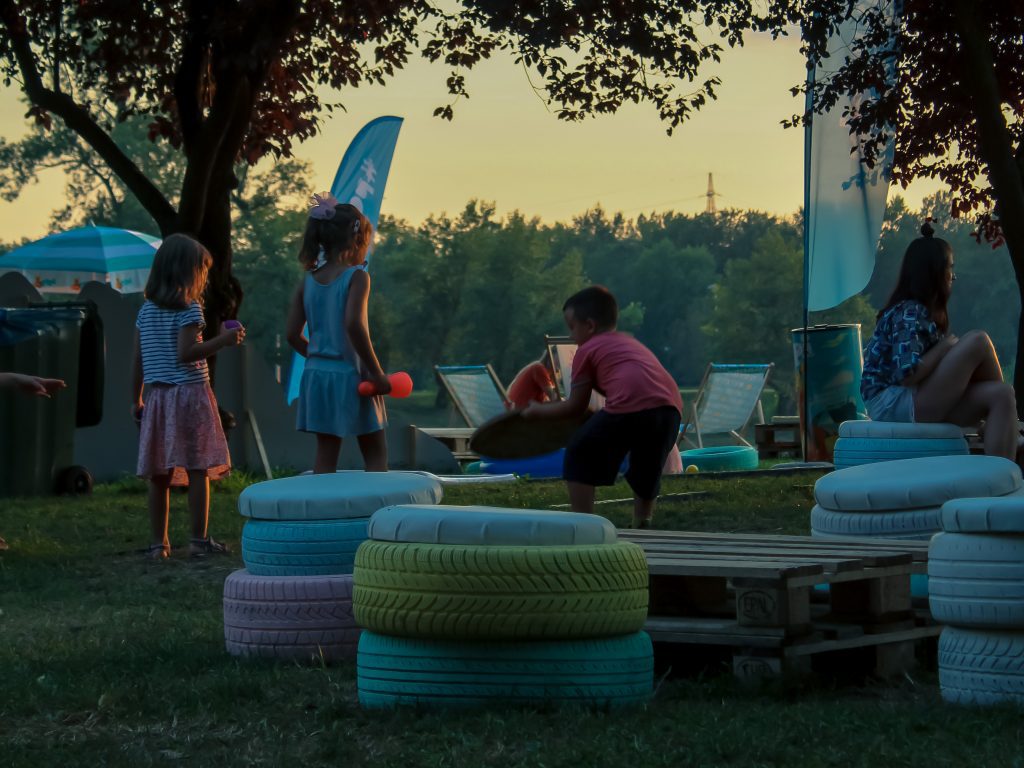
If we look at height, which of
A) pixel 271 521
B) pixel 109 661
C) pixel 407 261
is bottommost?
pixel 109 661

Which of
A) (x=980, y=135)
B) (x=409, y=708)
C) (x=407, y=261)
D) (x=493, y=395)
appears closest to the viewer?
(x=409, y=708)

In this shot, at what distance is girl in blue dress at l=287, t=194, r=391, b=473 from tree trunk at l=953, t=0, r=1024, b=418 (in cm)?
539

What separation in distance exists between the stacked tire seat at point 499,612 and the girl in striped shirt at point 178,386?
3828 millimetres

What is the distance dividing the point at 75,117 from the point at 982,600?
9.72 metres

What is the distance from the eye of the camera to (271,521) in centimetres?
468

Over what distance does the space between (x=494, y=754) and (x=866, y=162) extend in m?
10.5

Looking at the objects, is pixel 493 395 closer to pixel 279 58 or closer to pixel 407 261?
pixel 279 58

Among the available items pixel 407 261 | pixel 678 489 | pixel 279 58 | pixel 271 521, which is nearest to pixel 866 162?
pixel 678 489

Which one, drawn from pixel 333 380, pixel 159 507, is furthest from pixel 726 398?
pixel 333 380

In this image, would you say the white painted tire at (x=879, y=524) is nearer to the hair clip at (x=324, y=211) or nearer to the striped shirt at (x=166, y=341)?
the hair clip at (x=324, y=211)

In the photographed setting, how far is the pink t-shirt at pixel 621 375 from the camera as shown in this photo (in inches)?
289

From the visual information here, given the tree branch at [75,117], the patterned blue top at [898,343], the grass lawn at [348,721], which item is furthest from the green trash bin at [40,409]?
the patterned blue top at [898,343]

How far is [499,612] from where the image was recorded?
139 inches

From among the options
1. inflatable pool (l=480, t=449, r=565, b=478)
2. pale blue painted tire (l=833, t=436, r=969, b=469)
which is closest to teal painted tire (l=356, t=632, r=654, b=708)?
pale blue painted tire (l=833, t=436, r=969, b=469)
